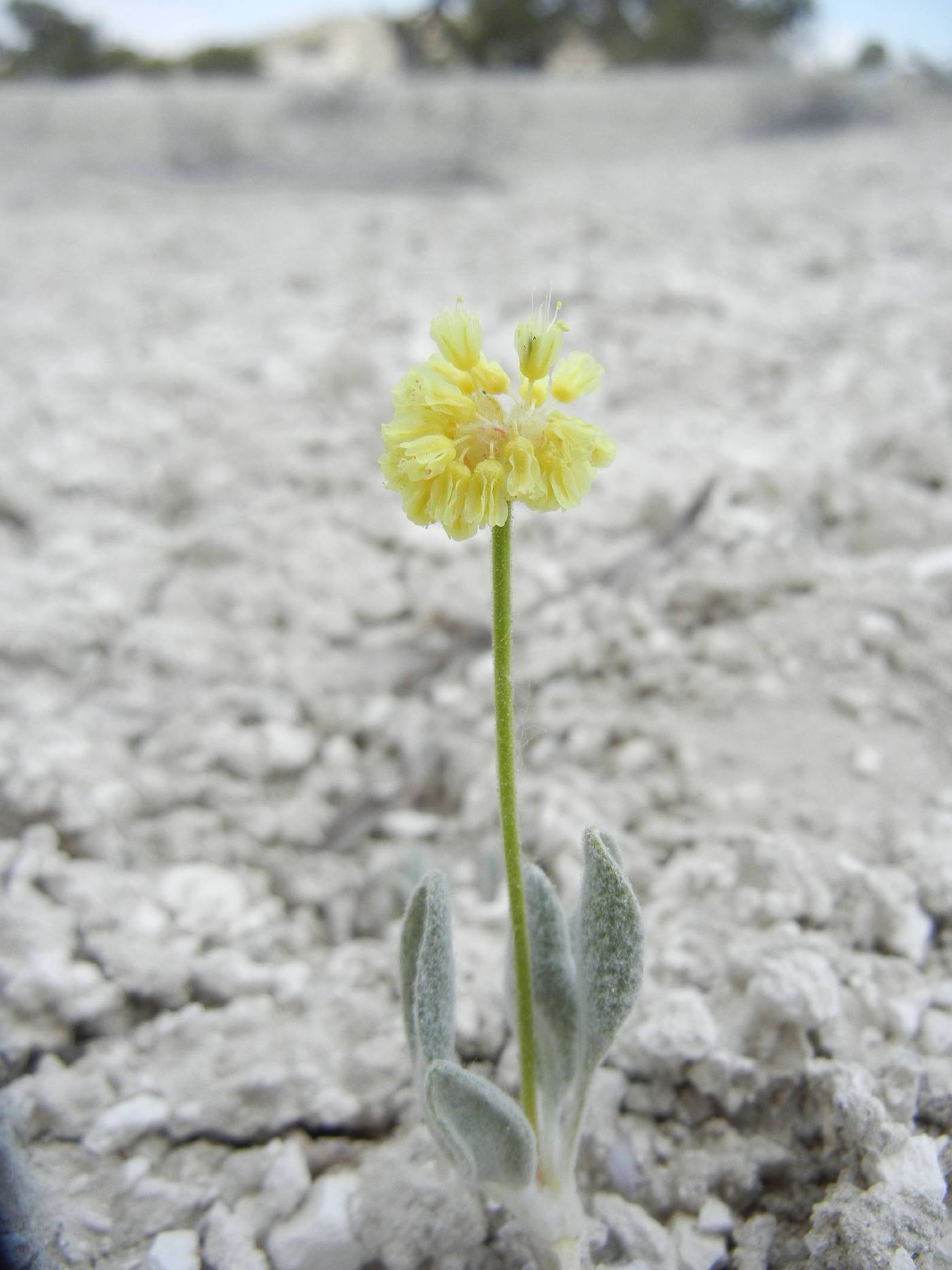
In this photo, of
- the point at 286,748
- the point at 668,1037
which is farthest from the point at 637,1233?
the point at 286,748

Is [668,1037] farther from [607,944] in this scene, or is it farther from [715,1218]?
[607,944]

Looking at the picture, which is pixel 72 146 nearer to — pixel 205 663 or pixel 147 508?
pixel 147 508

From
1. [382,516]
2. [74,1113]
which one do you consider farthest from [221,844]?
[382,516]

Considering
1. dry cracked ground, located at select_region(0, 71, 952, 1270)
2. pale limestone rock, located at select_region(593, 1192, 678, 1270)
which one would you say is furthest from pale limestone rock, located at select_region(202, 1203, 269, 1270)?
pale limestone rock, located at select_region(593, 1192, 678, 1270)

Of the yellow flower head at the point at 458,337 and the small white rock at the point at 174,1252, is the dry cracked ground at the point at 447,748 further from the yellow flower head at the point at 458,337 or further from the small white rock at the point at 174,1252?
the yellow flower head at the point at 458,337

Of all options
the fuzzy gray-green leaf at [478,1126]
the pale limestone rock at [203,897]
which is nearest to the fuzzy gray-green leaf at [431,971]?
the fuzzy gray-green leaf at [478,1126]

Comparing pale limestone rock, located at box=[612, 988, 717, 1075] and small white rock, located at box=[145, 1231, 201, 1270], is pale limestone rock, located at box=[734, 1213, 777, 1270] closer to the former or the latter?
pale limestone rock, located at box=[612, 988, 717, 1075]
